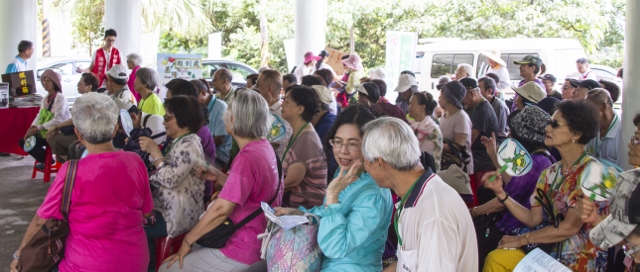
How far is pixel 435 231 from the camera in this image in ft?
7.68

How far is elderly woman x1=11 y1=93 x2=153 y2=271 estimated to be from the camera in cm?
307

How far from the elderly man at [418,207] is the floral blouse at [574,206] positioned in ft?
2.87

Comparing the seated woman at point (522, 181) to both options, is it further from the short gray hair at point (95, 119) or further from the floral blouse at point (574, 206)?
the short gray hair at point (95, 119)

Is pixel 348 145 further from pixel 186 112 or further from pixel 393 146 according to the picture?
pixel 186 112

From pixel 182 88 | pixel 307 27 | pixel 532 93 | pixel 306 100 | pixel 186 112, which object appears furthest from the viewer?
pixel 307 27

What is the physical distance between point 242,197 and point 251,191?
0.31ft

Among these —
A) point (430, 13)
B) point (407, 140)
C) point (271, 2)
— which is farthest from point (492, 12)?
point (407, 140)

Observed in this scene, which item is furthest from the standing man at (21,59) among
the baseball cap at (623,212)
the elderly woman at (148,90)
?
the baseball cap at (623,212)

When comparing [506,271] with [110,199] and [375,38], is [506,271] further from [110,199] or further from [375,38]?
[375,38]

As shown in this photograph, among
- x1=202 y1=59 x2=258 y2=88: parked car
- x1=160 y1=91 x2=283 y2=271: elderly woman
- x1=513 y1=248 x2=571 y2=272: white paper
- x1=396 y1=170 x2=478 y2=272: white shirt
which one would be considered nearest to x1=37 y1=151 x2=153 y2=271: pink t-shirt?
x1=160 y1=91 x2=283 y2=271: elderly woman

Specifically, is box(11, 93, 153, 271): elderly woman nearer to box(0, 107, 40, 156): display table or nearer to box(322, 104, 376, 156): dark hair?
box(322, 104, 376, 156): dark hair

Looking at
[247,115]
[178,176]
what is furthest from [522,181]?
[178,176]

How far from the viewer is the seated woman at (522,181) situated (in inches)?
146

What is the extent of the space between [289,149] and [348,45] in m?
20.4
